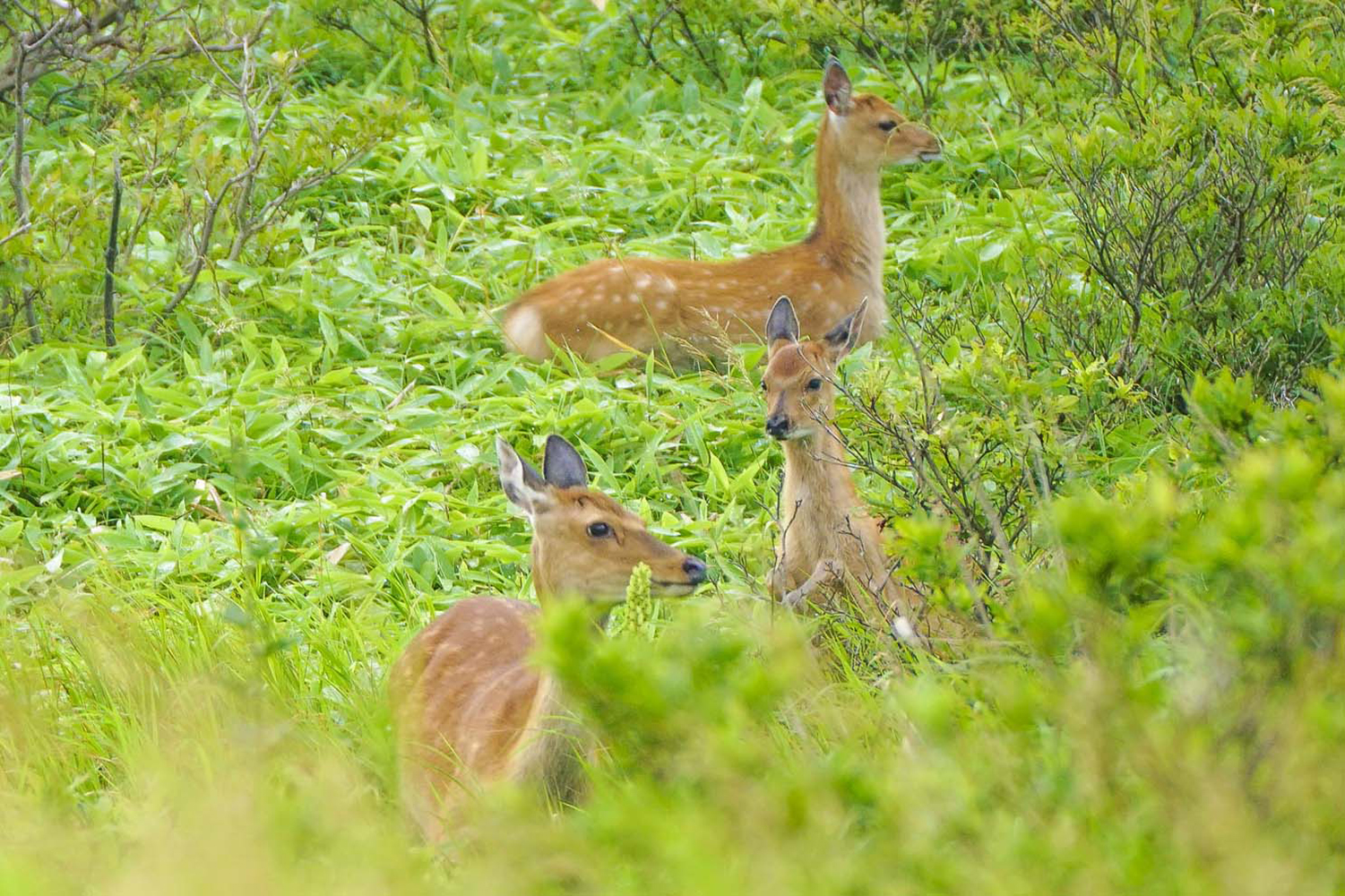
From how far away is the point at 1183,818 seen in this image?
1.99 metres

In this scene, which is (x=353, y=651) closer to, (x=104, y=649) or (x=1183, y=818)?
(x=104, y=649)

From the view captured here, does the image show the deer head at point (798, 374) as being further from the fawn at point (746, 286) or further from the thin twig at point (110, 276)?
the thin twig at point (110, 276)

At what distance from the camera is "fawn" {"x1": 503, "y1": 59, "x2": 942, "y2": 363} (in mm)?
6953

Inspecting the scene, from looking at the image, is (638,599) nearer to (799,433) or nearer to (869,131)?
(799,433)

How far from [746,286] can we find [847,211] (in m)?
0.75

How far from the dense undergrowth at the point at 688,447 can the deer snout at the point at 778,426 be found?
25 centimetres

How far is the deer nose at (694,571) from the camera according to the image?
419 centimetres

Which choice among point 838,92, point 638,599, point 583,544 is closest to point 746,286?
point 838,92

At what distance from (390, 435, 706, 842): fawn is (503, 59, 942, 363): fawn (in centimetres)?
207

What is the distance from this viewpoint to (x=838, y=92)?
7898 mm

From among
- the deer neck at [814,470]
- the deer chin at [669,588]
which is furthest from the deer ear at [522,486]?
the deer neck at [814,470]

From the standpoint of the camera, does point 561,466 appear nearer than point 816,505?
Yes

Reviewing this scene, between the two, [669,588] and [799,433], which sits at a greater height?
[669,588]

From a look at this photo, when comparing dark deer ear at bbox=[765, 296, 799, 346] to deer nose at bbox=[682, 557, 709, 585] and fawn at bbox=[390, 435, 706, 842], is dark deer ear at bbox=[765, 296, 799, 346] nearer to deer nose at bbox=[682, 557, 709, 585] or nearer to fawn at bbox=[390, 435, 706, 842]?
fawn at bbox=[390, 435, 706, 842]
